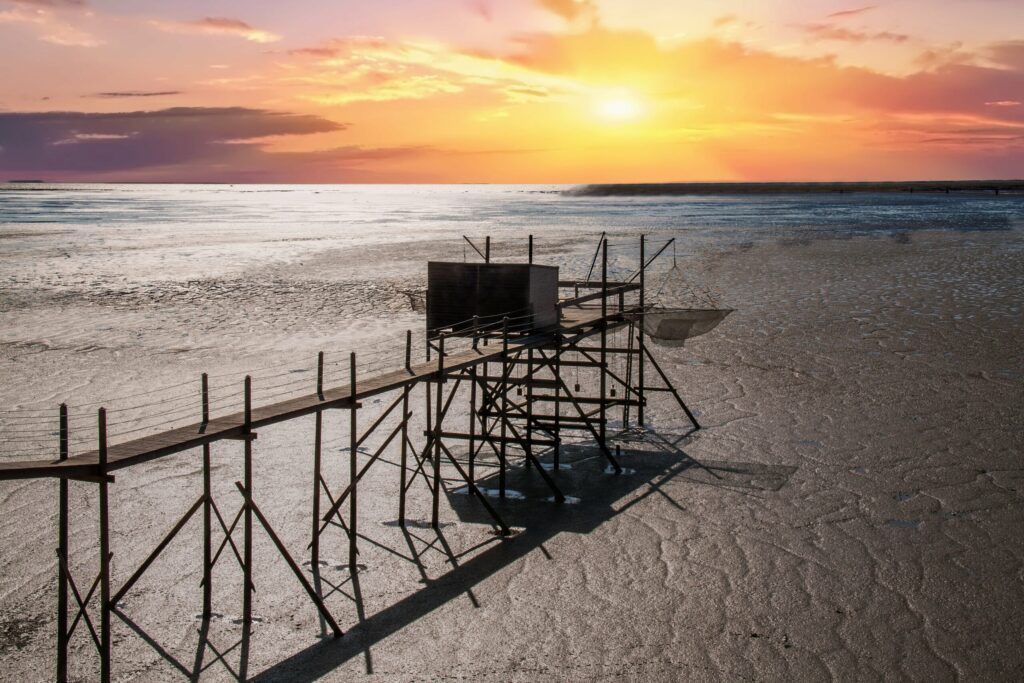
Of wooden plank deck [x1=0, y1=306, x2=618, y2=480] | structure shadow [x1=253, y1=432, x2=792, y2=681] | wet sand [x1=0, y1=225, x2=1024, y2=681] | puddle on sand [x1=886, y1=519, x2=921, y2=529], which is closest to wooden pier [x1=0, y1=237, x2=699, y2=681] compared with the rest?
wooden plank deck [x1=0, y1=306, x2=618, y2=480]

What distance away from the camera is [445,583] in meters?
14.4

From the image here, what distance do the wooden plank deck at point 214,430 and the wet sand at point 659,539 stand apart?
8.09 ft

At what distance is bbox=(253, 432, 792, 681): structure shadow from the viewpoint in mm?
12562

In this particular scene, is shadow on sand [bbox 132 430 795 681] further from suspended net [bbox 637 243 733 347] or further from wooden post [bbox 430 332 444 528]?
suspended net [bbox 637 243 733 347]

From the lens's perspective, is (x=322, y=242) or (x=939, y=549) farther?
(x=322, y=242)

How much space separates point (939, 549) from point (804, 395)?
378 inches

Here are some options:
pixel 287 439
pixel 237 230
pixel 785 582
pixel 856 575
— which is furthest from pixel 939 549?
pixel 237 230

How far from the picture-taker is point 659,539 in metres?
16.1

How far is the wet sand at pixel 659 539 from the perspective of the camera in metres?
12.4

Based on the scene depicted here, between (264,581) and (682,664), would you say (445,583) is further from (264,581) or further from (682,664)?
(682,664)

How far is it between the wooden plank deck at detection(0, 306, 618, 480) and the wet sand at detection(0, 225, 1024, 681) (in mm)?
2465

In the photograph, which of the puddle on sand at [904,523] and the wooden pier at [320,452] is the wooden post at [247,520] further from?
the puddle on sand at [904,523]

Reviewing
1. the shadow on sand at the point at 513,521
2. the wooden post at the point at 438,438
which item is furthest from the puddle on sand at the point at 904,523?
the wooden post at the point at 438,438

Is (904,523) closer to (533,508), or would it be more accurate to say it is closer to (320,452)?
(533,508)
